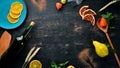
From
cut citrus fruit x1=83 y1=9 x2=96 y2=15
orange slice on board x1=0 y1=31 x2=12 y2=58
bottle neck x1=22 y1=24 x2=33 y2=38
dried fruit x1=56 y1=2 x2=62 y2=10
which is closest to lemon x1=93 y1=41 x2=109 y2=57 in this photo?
cut citrus fruit x1=83 y1=9 x2=96 y2=15

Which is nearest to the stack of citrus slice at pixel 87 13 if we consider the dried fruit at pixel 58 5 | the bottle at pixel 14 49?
the dried fruit at pixel 58 5

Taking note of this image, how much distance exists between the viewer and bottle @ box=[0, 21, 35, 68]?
2.01 metres

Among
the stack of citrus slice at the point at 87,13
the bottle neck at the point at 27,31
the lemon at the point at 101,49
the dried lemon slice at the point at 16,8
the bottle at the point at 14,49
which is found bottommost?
the lemon at the point at 101,49

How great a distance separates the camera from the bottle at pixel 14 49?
2.01 m

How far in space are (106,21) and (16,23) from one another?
541mm

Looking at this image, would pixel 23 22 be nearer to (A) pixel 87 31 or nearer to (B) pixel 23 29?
(B) pixel 23 29

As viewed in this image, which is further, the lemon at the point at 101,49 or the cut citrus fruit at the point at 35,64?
the cut citrus fruit at the point at 35,64

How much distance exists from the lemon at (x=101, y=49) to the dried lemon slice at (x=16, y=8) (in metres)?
0.49

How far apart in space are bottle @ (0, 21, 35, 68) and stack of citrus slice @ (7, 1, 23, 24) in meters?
0.09

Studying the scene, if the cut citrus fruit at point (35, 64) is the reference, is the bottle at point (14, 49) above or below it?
above

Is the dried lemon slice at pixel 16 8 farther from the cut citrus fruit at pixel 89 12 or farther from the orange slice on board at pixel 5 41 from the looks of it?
the cut citrus fruit at pixel 89 12

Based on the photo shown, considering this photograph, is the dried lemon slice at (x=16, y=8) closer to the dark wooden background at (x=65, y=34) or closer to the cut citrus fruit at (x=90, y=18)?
the dark wooden background at (x=65, y=34)

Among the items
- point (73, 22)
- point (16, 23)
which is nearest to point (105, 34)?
point (73, 22)

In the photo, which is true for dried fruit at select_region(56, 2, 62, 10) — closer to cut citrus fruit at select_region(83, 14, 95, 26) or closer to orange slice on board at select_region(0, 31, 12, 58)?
cut citrus fruit at select_region(83, 14, 95, 26)
